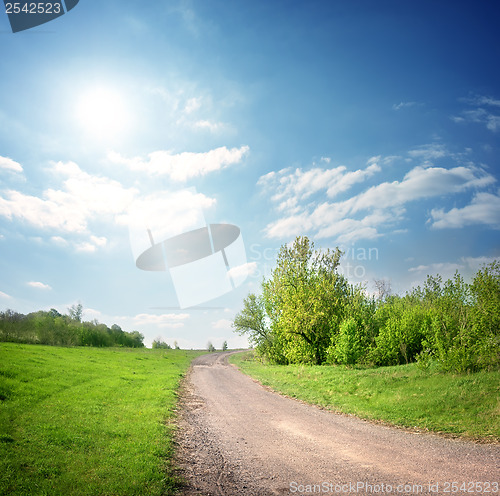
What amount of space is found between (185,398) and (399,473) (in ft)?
44.5

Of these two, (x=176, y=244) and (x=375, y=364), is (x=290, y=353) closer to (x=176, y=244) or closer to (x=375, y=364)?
(x=375, y=364)

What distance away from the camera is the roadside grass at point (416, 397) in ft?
35.8

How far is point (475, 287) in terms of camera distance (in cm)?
1848

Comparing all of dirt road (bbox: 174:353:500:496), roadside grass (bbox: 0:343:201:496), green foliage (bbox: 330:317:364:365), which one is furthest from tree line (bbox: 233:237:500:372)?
roadside grass (bbox: 0:343:201:496)

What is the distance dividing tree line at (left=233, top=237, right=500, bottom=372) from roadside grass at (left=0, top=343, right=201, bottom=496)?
15.4 meters

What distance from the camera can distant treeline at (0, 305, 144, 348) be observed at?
168 ft

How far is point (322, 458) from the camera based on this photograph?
806 cm

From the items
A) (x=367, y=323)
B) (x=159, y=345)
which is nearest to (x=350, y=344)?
(x=367, y=323)

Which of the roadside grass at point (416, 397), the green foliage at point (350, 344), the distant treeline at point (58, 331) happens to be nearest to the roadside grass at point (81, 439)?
the roadside grass at point (416, 397)

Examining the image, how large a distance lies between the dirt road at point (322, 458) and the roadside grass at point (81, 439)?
101 centimetres

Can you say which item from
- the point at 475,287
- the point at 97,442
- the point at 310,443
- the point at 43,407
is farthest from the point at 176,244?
the point at 475,287

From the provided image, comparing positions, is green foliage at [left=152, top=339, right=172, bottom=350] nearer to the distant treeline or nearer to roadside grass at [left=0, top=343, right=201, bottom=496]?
the distant treeline

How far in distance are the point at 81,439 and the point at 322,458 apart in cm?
701

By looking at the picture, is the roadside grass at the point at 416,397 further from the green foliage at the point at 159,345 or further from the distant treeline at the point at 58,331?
the green foliage at the point at 159,345
